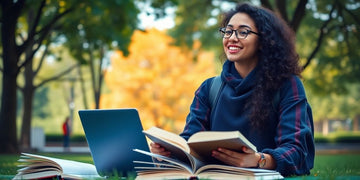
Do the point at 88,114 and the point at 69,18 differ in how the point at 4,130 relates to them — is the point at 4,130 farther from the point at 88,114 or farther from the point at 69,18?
the point at 88,114

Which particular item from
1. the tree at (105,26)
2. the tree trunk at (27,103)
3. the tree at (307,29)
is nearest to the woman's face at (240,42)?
the tree at (105,26)

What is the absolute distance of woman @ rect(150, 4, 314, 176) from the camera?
Result: 3.61 metres

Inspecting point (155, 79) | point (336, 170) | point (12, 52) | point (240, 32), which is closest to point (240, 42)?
point (240, 32)

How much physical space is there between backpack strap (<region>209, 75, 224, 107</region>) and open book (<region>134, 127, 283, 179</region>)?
2.23 ft

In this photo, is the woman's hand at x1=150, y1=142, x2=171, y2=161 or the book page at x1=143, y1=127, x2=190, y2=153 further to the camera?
the woman's hand at x1=150, y1=142, x2=171, y2=161

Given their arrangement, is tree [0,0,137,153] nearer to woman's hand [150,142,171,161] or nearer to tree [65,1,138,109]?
tree [65,1,138,109]

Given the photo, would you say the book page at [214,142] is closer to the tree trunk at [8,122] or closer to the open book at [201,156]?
the open book at [201,156]

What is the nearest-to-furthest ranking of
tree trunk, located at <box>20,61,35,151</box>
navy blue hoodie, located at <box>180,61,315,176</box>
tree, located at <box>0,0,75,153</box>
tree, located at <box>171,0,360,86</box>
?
navy blue hoodie, located at <box>180,61,315,176</box>, tree, located at <box>0,0,75,153</box>, tree, located at <box>171,0,360,86</box>, tree trunk, located at <box>20,61,35,151</box>

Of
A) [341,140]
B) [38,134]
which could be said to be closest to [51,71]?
[38,134]

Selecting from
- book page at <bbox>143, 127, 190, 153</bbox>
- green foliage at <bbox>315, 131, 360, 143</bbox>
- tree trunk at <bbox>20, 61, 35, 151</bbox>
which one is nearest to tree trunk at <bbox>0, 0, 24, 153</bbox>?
tree trunk at <bbox>20, 61, 35, 151</bbox>

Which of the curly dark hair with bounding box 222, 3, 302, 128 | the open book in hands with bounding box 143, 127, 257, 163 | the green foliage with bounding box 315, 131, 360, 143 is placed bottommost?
the green foliage with bounding box 315, 131, 360, 143

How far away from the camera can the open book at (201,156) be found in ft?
Result: 10.2

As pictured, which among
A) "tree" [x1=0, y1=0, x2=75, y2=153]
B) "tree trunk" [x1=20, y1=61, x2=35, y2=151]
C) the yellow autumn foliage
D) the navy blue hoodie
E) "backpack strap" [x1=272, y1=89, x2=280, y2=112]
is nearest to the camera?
the navy blue hoodie

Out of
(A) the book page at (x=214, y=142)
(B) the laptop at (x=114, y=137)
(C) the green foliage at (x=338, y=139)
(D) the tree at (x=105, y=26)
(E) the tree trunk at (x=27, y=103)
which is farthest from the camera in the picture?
(C) the green foliage at (x=338, y=139)
